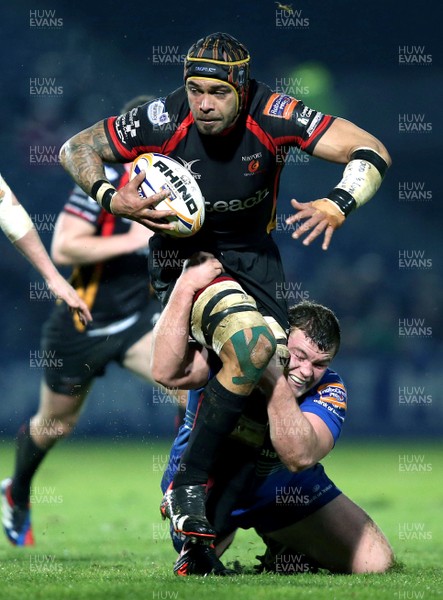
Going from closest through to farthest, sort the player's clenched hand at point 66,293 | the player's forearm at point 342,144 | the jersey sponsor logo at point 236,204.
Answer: the player's forearm at point 342,144 < the jersey sponsor logo at point 236,204 < the player's clenched hand at point 66,293

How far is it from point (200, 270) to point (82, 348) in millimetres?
3948

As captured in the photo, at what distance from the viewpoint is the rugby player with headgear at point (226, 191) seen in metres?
4.99

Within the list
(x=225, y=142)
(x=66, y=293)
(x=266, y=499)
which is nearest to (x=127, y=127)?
(x=225, y=142)

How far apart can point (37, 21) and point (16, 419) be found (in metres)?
5.04

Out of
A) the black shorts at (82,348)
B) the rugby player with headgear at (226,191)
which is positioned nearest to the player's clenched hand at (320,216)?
the rugby player with headgear at (226,191)

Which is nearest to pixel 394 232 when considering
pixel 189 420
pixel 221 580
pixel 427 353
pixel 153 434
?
pixel 427 353

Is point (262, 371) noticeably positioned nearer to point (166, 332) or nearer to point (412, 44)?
point (166, 332)

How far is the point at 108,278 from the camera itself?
9.27 meters

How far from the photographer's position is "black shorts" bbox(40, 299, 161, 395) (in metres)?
8.82

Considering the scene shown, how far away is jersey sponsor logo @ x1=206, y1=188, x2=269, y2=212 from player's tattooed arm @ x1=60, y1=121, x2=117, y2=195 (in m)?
0.56

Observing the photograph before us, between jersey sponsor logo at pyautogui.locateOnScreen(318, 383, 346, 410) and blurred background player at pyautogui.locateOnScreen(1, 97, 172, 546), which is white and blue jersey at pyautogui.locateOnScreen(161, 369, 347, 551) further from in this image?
blurred background player at pyautogui.locateOnScreen(1, 97, 172, 546)

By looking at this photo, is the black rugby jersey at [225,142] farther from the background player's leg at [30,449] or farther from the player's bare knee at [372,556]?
the background player's leg at [30,449]

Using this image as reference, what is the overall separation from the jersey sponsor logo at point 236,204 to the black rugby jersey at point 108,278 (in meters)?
3.50

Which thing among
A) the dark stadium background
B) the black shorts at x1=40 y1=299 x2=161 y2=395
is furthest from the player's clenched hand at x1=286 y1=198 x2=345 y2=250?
the dark stadium background
